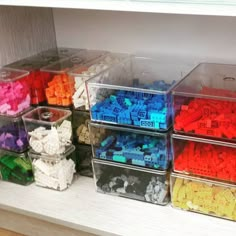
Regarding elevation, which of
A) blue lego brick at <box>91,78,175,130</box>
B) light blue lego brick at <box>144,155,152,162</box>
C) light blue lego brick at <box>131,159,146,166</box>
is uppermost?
blue lego brick at <box>91,78,175,130</box>

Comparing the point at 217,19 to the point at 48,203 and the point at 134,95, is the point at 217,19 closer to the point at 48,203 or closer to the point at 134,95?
the point at 134,95

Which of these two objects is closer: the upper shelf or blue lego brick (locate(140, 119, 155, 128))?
the upper shelf

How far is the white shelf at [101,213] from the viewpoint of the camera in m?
0.92

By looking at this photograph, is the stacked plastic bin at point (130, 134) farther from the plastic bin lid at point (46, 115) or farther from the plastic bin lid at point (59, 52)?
the plastic bin lid at point (59, 52)

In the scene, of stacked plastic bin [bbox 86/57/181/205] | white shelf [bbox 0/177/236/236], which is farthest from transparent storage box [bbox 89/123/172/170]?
white shelf [bbox 0/177/236/236]

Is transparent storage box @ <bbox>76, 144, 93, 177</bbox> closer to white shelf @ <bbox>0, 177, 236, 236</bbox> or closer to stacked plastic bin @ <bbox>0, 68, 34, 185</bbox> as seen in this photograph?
white shelf @ <bbox>0, 177, 236, 236</bbox>

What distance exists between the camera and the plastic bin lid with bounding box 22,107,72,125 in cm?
107

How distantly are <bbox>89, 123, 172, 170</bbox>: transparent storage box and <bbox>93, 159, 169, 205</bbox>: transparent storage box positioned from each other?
2 centimetres

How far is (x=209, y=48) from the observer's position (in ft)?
3.63

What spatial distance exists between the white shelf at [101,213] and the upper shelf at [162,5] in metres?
0.45

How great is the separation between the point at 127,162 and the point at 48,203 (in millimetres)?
227

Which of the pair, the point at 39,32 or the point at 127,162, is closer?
the point at 127,162

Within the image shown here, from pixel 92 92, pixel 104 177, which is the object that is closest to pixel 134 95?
pixel 92 92

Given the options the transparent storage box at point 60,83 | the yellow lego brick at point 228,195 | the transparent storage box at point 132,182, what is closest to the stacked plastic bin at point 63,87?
the transparent storage box at point 60,83
